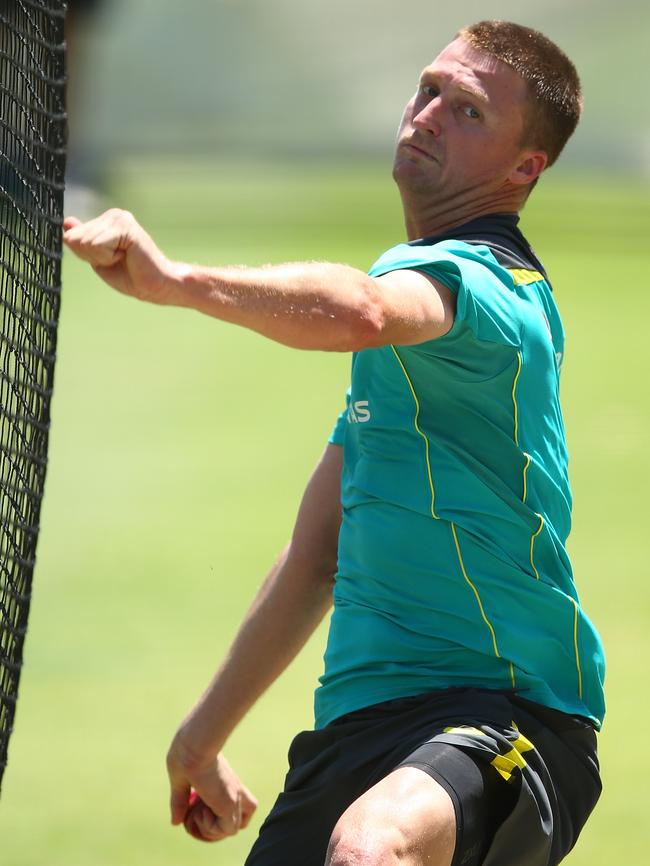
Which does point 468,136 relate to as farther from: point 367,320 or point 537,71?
point 367,320

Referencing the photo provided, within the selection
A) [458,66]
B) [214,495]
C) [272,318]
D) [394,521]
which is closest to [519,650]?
[394,521]

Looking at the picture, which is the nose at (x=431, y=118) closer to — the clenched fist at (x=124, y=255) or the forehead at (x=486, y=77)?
the forehead at (x=486, y=77)

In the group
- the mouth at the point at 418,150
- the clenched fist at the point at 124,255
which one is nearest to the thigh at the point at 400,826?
the clenched fist at the point at 124,255

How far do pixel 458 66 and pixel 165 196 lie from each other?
1958cm

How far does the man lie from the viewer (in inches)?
103

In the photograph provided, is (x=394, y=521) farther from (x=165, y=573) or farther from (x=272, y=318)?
(x=165, y=573)

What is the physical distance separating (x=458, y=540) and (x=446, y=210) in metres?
0.72

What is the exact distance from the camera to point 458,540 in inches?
113

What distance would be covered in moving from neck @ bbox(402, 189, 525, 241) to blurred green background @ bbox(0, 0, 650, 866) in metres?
2.31

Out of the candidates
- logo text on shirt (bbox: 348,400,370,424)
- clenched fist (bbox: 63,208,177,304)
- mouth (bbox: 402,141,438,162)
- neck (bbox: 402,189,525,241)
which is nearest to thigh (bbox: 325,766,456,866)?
logo text on shirt (bbox: 348,400,370,424)

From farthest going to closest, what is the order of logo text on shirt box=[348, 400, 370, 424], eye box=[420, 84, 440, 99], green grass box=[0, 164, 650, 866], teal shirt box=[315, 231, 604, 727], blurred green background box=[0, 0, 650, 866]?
1. blurred green background box=[0, 0, 650, 866]
2. green grass box=[0, 164, 650, 866]
3. eye box=[420, 84, 440, 99]
4. logo text on shirt box=[348, 400, 370, 424]
5. teal shirt box=[315, 231, 604, 727]

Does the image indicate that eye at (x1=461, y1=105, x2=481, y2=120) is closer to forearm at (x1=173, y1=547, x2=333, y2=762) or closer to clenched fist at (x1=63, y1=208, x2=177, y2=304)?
forearm at (x1=173, y1=547, x2=333, y2=762)

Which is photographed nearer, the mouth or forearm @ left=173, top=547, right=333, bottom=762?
the mouth

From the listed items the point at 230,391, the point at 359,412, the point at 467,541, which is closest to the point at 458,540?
the point at 467,541
